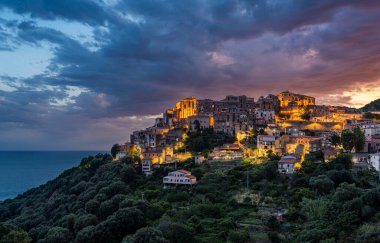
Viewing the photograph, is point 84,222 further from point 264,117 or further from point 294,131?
point 264,117

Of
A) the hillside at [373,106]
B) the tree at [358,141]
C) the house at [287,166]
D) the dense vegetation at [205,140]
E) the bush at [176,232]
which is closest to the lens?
the bush at [176,232]

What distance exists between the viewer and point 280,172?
150ft

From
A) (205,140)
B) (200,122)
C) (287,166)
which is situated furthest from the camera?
(200,122)

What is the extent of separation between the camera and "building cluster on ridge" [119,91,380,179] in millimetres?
55209

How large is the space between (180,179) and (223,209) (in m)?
11.3

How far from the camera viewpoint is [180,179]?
47.5 meters

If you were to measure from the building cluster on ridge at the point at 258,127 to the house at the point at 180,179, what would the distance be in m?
9.22

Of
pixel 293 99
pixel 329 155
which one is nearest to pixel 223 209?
pixel 329 155

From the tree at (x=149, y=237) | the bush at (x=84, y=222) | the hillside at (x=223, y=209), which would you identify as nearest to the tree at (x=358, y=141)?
the hillside at (x=223, y=209)

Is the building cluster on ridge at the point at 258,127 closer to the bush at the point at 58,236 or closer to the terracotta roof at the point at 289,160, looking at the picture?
the terracotta roof at the point at 289,160

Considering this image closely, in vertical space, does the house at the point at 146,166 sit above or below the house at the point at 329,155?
below

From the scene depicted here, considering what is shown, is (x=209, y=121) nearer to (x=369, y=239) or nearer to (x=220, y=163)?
(x=220, y=163)

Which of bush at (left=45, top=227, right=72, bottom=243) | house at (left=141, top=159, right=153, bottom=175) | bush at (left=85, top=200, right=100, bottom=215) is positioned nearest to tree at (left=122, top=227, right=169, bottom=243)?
bush at (left=45, top=227, right=72, bottom=243)

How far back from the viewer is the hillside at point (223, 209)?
1114 inches
